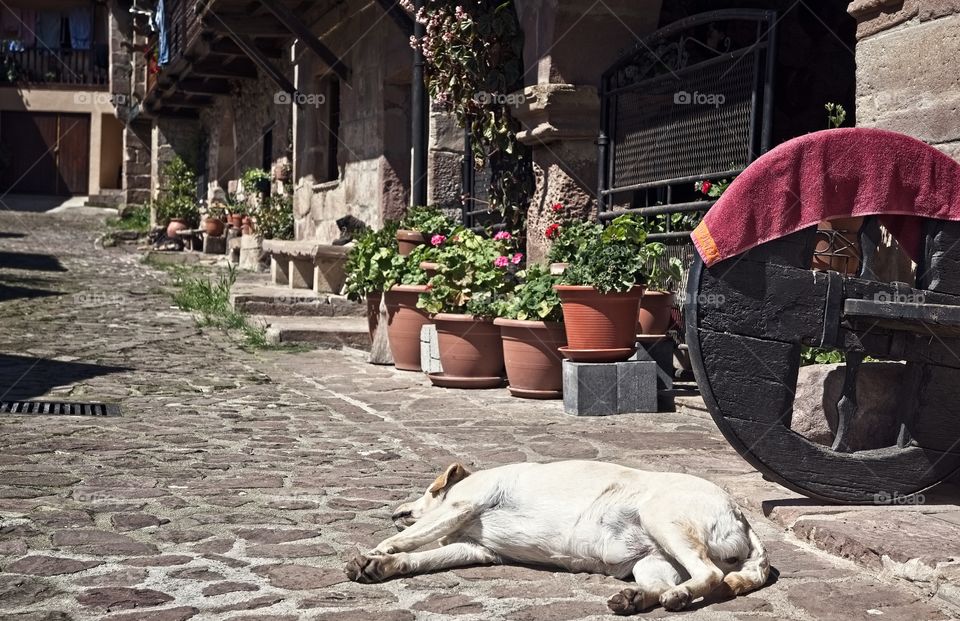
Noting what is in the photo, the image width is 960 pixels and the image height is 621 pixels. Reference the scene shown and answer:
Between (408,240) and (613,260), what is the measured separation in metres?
3.03

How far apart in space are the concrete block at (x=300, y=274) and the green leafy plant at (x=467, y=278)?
17.1 ft

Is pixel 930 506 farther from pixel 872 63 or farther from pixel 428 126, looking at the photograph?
pixel 428 126

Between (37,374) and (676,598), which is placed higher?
(37,374)

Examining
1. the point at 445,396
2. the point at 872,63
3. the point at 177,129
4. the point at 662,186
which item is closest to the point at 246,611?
the point at 872,63

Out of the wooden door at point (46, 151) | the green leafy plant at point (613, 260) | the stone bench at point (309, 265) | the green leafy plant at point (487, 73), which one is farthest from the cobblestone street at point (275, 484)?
the wooden door at point (46, 151)

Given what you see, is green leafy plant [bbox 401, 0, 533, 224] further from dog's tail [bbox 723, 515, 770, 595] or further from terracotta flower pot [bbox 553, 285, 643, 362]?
dog's tail [bbox 723, 515, 770, 595]

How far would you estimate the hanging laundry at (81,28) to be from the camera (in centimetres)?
3397

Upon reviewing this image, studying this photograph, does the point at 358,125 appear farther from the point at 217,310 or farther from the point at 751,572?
the point at 751,572

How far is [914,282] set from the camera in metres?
3.70

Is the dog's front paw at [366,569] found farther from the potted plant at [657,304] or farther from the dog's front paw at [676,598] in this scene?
the potted plant at [657,304]

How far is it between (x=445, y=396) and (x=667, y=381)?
134 centimetres

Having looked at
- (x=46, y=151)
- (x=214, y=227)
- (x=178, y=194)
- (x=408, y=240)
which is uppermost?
(x=46, y=151)

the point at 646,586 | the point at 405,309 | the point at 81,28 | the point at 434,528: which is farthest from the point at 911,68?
the point at 81,28

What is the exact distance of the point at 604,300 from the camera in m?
6.03
